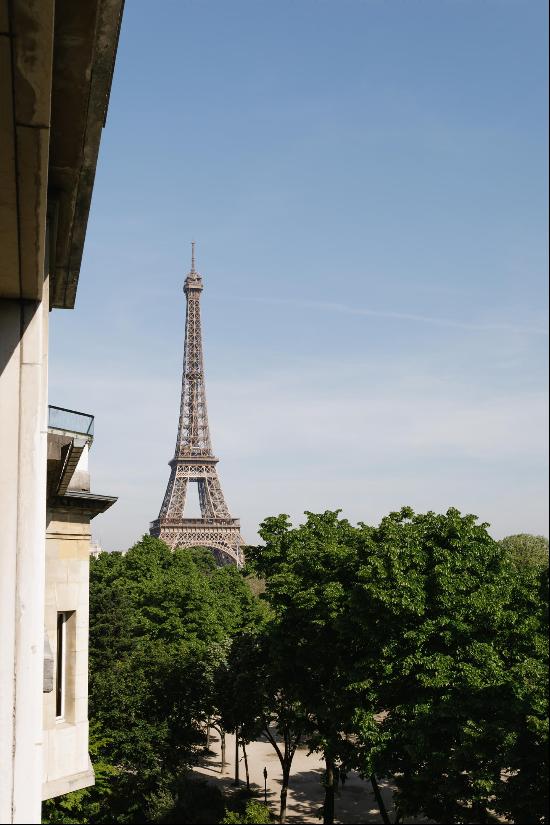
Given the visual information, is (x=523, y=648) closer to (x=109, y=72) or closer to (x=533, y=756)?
(x=533, y=756)

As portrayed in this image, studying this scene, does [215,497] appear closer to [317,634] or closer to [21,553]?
[317,634]

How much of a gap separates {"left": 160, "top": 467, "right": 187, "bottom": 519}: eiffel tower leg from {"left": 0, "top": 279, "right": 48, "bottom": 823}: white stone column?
117453mm

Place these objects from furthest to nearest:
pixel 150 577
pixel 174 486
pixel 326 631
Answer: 1. pixel 174 486
2. pixel 150 577
3. pixel 326 631

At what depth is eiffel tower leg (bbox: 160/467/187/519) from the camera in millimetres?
124938

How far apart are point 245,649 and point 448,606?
17.2 m

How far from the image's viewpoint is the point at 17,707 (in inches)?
300

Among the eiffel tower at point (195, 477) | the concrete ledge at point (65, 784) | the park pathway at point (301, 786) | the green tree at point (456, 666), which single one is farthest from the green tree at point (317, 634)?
the eiffel tower at point (195, 477)

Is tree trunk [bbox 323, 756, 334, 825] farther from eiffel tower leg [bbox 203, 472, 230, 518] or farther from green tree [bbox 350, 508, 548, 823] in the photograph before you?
eiffel tower leg [bbox 203, 472, 230, 518]

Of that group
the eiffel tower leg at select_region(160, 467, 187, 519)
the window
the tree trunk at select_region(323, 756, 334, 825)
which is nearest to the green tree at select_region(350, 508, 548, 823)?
the tree trunk at select_region(323, 756, 334, 825)

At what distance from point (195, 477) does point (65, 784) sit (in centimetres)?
11385

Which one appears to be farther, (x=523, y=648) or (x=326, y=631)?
(x=326, y=631)

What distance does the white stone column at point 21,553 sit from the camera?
7.61 m

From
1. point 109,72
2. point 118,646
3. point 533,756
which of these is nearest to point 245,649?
point 118,646

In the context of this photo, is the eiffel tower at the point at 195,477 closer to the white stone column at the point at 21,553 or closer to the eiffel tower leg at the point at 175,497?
the eiffel tower leg at the point at 175,497
